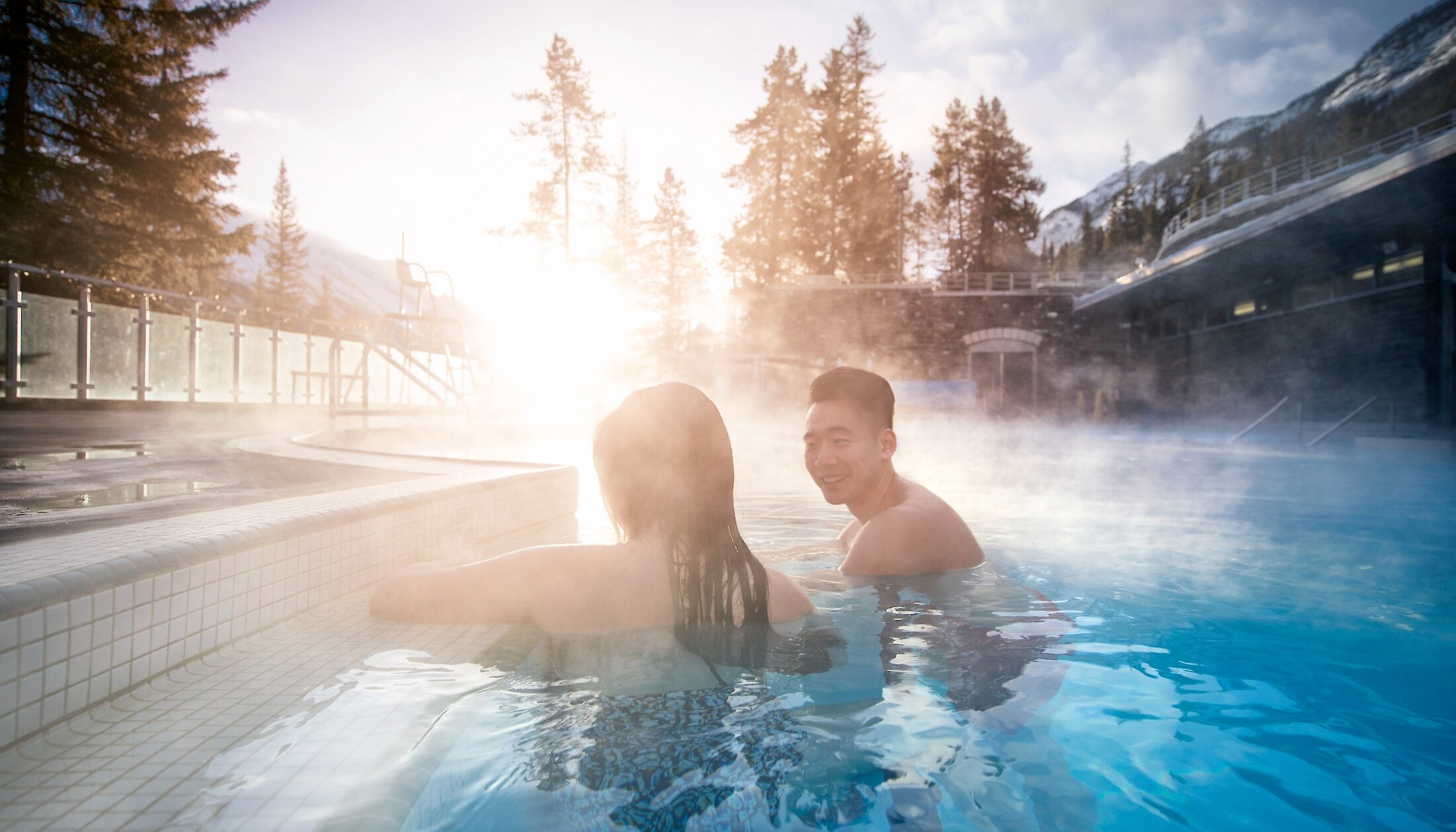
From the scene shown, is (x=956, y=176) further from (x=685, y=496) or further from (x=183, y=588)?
(x=183, y=588)

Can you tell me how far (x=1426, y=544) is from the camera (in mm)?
4590

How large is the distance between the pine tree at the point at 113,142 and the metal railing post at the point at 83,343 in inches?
229

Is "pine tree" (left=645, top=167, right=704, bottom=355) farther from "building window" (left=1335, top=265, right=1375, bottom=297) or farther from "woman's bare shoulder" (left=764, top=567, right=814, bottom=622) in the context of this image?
"woman's bare shoulder" (left=764, top=567, right=814, bottom=622)

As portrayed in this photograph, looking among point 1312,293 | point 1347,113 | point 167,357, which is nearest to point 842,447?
point 167,357

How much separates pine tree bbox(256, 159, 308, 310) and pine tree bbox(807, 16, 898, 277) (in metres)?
30.2

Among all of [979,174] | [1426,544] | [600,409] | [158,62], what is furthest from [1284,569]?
[979,174]

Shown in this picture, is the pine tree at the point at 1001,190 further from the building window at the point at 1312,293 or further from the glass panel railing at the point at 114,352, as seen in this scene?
the glass panel railing at the point at 114,352

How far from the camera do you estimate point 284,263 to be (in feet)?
133

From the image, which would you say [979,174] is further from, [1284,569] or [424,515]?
[424,515]

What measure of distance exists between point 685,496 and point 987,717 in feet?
3.19

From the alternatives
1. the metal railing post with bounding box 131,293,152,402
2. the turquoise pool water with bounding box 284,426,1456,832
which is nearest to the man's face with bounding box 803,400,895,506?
the turquoise pool water with bounding box 284,426,1456,832

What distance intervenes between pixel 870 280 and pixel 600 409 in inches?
497

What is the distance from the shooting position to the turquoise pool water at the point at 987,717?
1.41 meters

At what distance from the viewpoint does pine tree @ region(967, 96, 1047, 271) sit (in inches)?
1320
